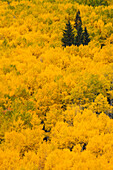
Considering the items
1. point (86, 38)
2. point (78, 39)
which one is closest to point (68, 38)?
point (78, 39)

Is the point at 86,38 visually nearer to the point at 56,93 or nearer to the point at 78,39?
the point at 78,39

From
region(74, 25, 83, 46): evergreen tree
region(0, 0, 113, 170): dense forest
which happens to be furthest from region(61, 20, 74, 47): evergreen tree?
region(74, 25, 83, 46): evergreen tree

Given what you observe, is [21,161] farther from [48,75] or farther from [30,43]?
[30,43]

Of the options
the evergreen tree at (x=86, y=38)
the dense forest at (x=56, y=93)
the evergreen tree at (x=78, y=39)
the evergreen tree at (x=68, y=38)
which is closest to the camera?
the dense forest at (x=56, y=93)

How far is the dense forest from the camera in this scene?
29.0 m

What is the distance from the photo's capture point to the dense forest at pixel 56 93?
28953mm

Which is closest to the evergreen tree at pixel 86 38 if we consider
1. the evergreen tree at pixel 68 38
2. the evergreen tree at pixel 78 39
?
the evergreen tree at pixel 78 39

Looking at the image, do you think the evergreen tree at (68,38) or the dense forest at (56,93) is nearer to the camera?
the dense forest at (56,93)

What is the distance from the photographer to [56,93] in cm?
4628

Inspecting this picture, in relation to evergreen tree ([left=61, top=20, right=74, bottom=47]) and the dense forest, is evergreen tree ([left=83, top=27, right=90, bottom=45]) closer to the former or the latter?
the dense forest

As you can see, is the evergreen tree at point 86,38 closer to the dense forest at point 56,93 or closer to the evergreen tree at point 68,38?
the dense forest at point 56,93

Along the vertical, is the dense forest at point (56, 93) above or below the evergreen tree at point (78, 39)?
below

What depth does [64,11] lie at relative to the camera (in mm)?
104062

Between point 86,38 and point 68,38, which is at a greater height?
point 86,38
